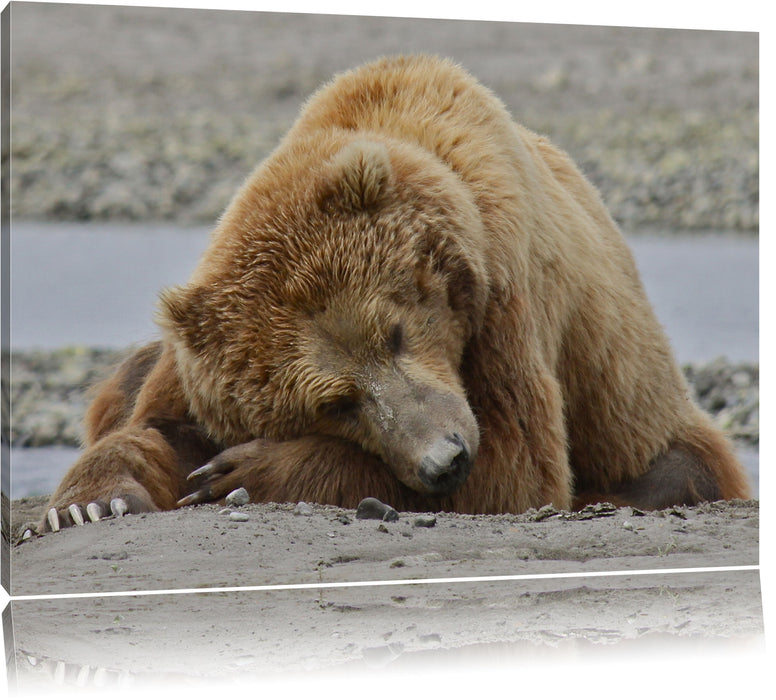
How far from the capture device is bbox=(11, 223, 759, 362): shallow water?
5750 millimetres

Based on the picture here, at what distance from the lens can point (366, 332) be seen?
5.37 meters

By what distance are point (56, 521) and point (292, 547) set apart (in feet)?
3.34

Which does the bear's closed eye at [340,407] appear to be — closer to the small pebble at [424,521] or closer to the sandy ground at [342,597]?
the sandy ground at [342,597]

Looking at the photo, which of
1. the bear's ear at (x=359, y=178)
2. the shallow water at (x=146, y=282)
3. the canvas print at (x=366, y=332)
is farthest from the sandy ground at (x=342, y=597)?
the bear's ear at (x=359, y=178)

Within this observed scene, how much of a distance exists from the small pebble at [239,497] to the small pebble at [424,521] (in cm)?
74

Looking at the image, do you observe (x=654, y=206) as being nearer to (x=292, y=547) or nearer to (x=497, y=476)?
(x=497, y=476)

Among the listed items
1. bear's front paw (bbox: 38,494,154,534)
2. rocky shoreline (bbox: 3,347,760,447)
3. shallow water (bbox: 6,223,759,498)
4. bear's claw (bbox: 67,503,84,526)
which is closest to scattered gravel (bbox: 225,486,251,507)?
bear's front paw (bbox: 38,494,154,534)

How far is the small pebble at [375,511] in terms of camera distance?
5590 millimetres

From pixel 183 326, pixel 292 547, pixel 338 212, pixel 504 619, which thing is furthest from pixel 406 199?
pixel 504 619

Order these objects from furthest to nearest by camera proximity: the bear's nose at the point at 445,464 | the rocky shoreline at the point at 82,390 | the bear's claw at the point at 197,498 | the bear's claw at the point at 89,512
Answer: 1. the rocky shoreline at the point at 82,390
2. the bear's claw at the point at 197,498
3. the bear's claw at the point at 89,512
4. the bear's nose at the point at 445,464

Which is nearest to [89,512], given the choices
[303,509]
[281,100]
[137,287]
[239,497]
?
[239,497]

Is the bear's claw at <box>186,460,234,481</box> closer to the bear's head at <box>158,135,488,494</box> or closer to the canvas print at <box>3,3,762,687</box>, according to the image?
the canvas print at <box>3,3,762,687</box>

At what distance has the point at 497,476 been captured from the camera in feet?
19.0

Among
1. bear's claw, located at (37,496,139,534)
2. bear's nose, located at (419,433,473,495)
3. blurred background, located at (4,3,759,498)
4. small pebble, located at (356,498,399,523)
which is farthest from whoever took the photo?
blurred background, located at (4,3,759,498)
